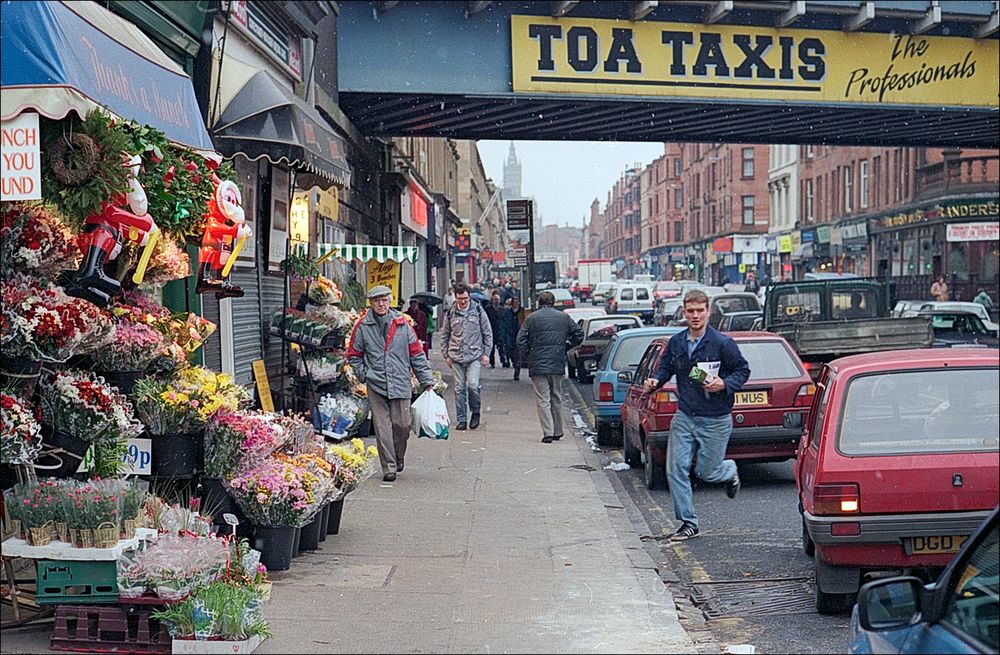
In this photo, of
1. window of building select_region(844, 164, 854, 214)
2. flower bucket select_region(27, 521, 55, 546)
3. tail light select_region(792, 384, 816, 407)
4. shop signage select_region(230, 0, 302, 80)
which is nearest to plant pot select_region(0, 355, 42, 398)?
flower bucket select_region(27, 521, 55, 546)

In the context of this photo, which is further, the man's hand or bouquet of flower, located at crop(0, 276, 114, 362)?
the man's hand

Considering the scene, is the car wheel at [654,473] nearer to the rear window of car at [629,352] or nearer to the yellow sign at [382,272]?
the rear window of car at [629,352]

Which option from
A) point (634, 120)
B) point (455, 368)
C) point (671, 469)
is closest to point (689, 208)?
point (634, 120)

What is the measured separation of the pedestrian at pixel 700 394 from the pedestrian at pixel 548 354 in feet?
19.7

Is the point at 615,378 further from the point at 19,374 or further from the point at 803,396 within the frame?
the point at 19,374

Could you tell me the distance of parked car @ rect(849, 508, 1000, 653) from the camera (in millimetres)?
3674

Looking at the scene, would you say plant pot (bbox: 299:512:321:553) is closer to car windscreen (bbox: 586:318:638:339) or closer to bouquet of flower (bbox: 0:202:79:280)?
bouquet of flower (bbox: 0:202:79:280)

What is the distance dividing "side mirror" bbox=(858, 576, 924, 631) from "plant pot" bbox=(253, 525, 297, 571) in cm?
461

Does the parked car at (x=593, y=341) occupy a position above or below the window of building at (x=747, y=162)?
below

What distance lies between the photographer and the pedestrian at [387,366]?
11695 millimetres

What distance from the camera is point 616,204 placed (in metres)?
191

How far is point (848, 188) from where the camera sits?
194 feet

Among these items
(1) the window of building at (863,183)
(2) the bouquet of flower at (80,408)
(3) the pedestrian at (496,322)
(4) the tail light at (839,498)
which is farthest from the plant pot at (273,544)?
(1) the window of building at (863,183)

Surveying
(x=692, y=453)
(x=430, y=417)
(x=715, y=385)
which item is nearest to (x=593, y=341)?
(x=430, y=417)
